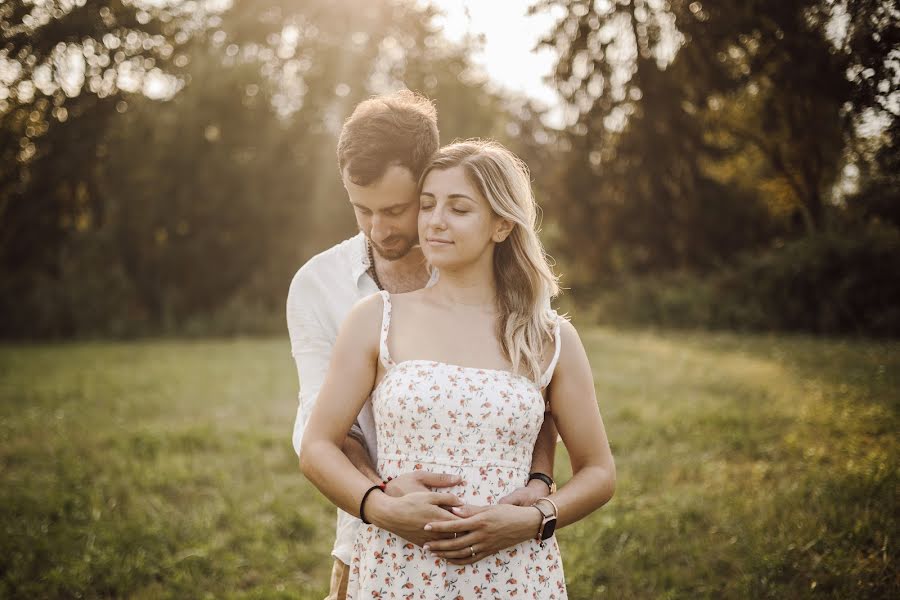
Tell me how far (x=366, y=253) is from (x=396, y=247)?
0.17 m

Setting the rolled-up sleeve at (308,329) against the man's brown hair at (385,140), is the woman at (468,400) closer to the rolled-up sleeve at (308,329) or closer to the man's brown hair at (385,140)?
the man's brown hair at (385,140)

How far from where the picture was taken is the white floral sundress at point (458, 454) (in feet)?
7.84

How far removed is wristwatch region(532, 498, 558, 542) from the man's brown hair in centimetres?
133

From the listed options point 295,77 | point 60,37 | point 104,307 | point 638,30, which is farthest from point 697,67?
point 295,77

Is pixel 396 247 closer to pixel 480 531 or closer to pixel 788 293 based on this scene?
pixel 480 531

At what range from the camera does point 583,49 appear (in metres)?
4.44

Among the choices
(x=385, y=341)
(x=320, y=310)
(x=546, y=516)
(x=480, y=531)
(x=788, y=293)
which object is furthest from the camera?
(x=788, y=293)

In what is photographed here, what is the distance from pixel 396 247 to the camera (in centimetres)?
296

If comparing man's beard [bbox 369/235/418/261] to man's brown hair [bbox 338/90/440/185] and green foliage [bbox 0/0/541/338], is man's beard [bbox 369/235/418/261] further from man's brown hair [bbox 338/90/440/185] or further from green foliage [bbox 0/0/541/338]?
green foliage [bbox 0/0/541/338]

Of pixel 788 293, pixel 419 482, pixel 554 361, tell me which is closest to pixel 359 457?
pixel 419 482

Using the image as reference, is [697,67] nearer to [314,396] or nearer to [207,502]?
[314,396]

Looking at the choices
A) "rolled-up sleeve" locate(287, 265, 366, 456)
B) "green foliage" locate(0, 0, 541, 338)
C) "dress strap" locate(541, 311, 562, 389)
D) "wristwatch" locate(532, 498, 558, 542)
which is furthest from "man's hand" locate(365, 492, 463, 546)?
"green foliage" locate(0, 0, 541, 338)

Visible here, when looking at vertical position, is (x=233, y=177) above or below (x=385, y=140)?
above

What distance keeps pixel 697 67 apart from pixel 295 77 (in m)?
20.5
